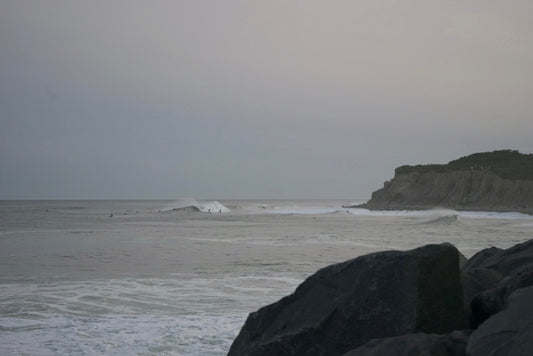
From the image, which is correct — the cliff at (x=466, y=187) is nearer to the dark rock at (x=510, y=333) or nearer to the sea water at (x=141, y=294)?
the sea water at (x=141, y=294)

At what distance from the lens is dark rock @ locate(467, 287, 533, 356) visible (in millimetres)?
3588

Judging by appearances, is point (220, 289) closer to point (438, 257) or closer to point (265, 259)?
point (265, 259)

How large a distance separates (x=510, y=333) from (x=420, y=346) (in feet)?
1.90

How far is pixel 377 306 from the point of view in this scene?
5.26 m

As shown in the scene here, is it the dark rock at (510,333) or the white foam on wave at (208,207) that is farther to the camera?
the white foam on wave at (208,207)

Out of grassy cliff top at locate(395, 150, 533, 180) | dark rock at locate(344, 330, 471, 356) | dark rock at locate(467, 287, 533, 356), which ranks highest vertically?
grassy cliff top at locate(395, 150, 533, 180)

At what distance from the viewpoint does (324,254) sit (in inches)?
813

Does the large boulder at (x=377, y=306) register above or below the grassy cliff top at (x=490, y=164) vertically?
below

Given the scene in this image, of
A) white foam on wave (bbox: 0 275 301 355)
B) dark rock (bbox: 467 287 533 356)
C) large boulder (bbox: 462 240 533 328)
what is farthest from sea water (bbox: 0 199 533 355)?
dark rock (bbox: 467 287 533 356)

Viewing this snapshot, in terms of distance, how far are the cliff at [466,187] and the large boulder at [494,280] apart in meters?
68.7

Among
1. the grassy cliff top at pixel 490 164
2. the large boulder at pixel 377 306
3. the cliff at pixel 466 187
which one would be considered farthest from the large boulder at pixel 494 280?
the grassy cliff top at pixel 490 164

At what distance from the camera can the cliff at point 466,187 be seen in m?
83.8

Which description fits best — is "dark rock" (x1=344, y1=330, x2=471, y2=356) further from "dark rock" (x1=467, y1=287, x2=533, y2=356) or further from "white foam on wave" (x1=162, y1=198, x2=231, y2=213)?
"white foam on wave" (x1=162, y1=198, x2=231, y2=213)

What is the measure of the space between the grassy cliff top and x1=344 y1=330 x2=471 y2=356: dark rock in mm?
94209
